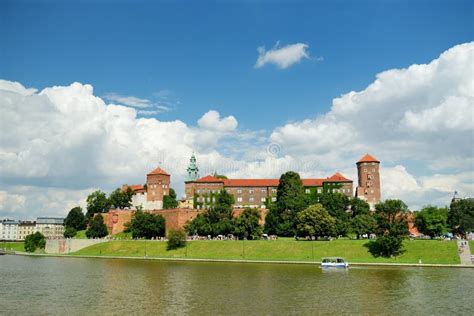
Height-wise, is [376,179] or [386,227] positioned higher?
[376,179]

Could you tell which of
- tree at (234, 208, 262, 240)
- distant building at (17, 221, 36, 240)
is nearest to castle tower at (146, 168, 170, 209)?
tree at (234, 208, 262, 240)

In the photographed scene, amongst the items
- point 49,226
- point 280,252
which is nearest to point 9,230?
point 49,226

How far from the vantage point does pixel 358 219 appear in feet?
227

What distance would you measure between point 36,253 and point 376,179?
65.1 metres

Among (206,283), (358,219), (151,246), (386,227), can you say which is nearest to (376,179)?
(358,219)

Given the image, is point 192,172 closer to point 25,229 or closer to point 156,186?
point 156,186

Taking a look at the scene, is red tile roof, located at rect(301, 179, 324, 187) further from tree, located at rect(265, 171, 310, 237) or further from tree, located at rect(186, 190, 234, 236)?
tree, located at rect(186, 190, 234, 236)

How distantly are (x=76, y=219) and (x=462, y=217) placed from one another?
71.5 meters

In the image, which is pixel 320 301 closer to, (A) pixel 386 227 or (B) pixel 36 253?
(A) pixel 386 227

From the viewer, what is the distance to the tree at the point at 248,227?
234 feet

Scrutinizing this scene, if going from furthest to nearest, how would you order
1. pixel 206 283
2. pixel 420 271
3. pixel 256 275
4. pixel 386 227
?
pixel 386 227, pixel 420 271, pixel 256 275, pixel 206 283

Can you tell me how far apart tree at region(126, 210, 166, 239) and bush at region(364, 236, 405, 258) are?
1529 inches

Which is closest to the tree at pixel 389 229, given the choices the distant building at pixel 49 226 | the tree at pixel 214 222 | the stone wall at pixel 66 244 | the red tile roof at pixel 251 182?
the tree at pixel 214 222

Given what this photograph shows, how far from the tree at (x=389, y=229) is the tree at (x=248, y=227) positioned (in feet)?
59.8
